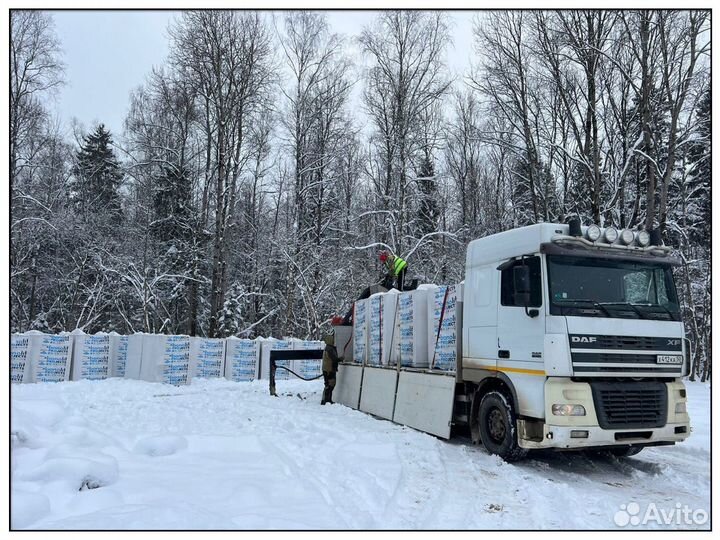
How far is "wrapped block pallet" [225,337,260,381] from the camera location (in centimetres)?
1800

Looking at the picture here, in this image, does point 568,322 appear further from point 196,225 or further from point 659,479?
point 196,225

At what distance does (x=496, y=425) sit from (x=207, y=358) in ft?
38.6

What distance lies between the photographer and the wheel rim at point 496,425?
311 inches

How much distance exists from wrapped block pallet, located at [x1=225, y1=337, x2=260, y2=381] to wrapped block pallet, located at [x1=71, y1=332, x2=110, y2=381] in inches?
143

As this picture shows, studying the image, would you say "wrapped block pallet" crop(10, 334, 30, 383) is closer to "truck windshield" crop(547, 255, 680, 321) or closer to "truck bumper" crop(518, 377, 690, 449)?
"truck bumper" crop(518, 377, 690, 449)

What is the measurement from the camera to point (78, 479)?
512 centimetres

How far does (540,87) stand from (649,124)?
5.82m

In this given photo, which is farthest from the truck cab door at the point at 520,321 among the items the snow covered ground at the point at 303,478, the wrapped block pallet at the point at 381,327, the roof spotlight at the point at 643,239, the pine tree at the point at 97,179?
the pine tree at the point at 97,179

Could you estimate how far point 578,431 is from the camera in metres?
6.77

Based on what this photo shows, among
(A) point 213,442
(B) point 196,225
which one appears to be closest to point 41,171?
(B) point 196,225

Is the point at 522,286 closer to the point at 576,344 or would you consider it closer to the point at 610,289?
the point at 576,344

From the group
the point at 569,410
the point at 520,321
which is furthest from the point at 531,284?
the point at 569,410

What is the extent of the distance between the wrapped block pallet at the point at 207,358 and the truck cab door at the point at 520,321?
1162 cm

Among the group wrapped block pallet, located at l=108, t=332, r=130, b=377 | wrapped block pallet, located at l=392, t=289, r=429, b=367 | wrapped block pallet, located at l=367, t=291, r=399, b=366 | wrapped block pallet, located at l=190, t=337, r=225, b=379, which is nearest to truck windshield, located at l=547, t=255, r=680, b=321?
wrapped block pallet, located at l=392, t=289, r=429, b=367
